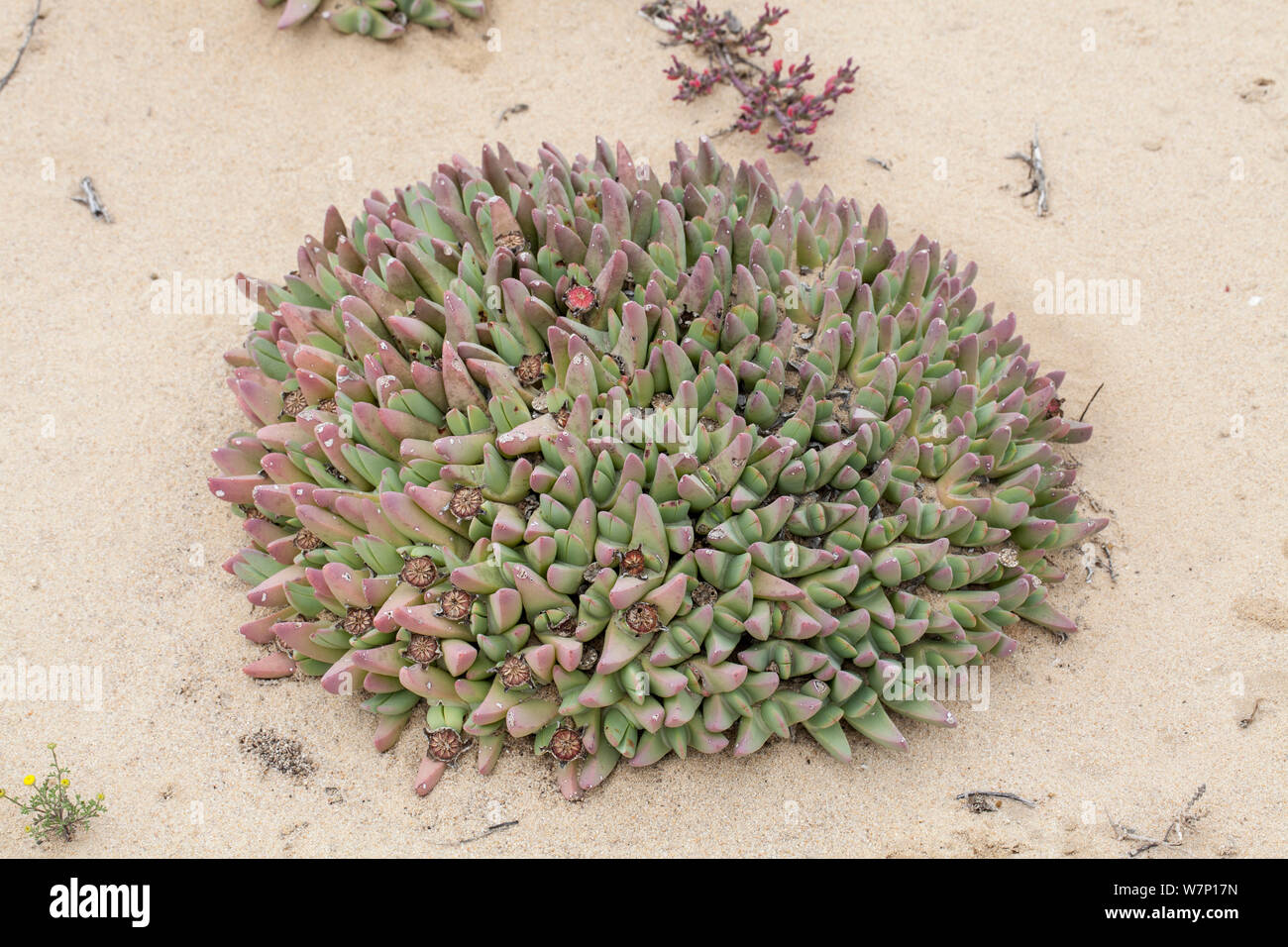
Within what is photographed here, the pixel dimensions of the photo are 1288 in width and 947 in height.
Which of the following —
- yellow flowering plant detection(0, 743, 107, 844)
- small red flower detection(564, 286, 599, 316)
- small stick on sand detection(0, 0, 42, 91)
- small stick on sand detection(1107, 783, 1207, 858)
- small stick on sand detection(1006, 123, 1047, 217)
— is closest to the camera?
yellow flowering plant detection(0, 743, 107, 844)

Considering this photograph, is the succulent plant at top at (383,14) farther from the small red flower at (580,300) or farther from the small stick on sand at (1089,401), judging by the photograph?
the small stick on sand at (1089,401)

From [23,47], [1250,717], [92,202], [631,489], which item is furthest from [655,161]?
[1250,717]

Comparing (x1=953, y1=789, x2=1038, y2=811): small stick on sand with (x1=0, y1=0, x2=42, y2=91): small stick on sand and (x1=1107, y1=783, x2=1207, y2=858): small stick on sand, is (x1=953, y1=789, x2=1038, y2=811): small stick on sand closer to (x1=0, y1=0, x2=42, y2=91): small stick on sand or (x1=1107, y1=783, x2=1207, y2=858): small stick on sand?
(x1=1107, y1=783, x2=1207, y2=858): small stick on sand

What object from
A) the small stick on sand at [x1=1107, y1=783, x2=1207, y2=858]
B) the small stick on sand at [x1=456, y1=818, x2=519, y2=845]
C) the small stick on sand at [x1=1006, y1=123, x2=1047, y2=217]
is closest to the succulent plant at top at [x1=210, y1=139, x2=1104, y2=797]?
the small stick on sand at [x1=456, y1=818, x2=519, y2=845]

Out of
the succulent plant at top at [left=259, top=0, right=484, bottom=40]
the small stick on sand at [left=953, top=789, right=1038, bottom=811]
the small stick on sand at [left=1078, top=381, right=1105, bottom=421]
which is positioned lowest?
the small stick on sand at [left=953, top=789, right=1038, bottom=811]

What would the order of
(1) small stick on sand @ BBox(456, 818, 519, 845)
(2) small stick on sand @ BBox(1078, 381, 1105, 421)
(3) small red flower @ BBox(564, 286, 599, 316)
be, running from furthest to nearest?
(2) small stick on sand @ BBox(1078, 381, 1105, 421)
(3) small red flower @ BBox(564, 286, 599, 316)
(1) small stick on sand @ BBox(456, 818, 519, 845)

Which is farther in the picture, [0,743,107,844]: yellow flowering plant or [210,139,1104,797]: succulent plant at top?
[210,139,1104,797]: succulent plant at top

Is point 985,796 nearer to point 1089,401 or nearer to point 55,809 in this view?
point 1089,401
